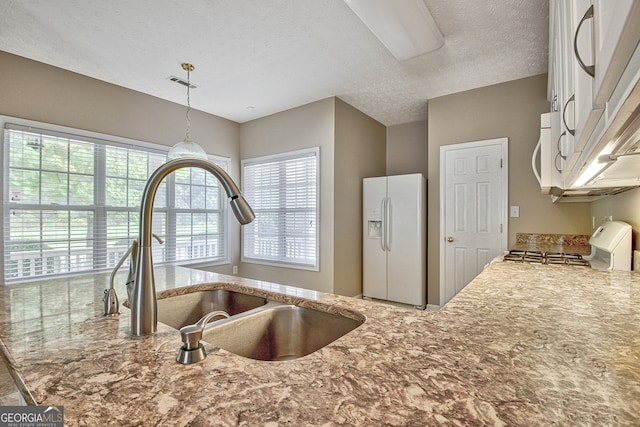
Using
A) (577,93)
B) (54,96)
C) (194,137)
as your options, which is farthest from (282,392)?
(194,137)

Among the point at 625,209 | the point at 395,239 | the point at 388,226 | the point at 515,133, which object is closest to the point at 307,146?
the point at 388,226

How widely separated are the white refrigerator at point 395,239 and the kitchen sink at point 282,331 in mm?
2840

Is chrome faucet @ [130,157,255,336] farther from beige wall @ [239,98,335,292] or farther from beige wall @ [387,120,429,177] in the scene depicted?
beige wall @ [387,120,429,177]

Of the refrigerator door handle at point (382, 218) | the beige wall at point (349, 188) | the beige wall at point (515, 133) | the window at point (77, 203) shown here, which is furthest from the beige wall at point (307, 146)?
the beige wall at point (515, 133)

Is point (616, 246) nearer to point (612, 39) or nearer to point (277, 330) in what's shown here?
point (612, 39)

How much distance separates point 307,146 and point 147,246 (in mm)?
3256

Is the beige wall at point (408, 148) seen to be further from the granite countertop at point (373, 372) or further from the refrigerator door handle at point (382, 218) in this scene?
the granite countertop at point (373, 372)

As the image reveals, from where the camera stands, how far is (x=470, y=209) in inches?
133

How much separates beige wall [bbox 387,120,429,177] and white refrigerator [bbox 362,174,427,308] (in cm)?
94

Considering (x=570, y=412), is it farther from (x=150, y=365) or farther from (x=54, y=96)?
(x=54, y=96)

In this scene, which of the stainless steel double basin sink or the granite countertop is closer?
the granite countertop

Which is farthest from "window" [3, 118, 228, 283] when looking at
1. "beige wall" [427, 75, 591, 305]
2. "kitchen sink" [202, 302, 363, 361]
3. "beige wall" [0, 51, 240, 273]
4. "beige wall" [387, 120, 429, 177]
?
"beige wall" [427, 75, 591, 305]

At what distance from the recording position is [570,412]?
0.45 m

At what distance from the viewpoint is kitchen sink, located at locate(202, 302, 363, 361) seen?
964 millimetres
